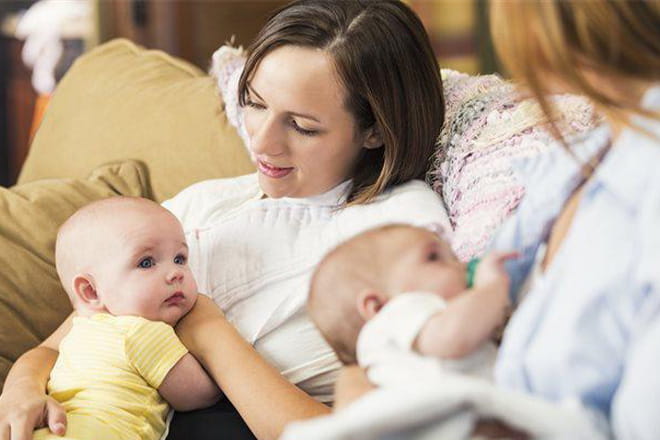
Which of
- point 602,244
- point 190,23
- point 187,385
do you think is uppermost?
point 602,244

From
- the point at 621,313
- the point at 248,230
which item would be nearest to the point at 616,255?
the point at 621,313

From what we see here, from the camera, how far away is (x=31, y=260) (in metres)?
1.79

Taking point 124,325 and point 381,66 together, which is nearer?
point 124,325

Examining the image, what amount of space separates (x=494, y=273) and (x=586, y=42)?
0.78ft

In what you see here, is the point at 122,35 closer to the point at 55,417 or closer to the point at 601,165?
the point at 55,417

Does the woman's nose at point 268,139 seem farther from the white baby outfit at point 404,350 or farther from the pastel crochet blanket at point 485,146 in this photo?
the white baby outfit at point 404,350

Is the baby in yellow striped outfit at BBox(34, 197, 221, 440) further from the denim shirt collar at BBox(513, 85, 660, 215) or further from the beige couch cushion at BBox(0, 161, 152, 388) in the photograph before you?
the denim shirt collar at BBox(513, 85, 660, 215)

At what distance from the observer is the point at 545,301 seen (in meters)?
1.03

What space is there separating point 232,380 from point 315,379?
0.14 metres

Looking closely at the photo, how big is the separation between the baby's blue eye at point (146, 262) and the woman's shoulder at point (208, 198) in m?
0.18

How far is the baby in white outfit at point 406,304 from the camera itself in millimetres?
1009

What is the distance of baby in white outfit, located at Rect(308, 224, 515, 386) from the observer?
3.31ft

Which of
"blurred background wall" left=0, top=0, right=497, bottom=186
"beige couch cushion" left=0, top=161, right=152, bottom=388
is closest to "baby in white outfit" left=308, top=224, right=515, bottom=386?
"beige couch cushion" left=0, top=161, right=152, bottom=388

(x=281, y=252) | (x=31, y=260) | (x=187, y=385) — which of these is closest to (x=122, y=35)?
(x=31, y=260)
